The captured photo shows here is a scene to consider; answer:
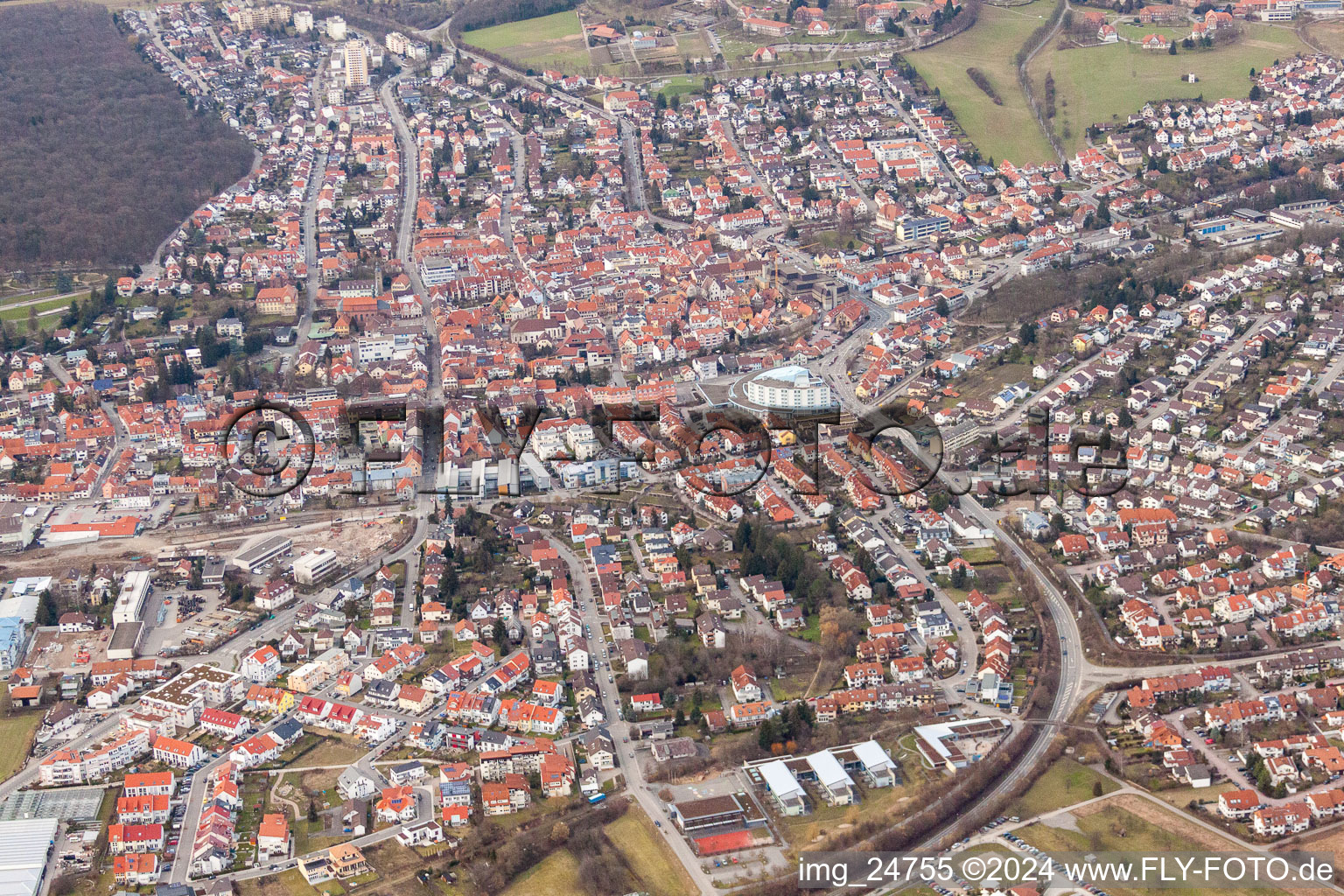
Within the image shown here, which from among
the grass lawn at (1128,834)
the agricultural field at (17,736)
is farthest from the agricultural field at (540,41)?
the grass lawn at (1128,834)

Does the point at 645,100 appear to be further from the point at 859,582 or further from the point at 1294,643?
the point at 1294,643

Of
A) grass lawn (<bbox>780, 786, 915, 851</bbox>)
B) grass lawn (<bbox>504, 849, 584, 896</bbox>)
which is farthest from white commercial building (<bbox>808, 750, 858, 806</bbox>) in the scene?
grass lawn (<bbox>504, 849, 584, 896</bbox>)

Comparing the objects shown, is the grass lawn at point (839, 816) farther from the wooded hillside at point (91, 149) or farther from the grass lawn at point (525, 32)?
the grass lawn at point (525, 32)

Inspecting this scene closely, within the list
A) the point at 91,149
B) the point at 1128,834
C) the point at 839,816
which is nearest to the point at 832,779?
the point at 839,816

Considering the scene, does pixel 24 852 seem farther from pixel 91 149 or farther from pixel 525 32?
pixel 525 32

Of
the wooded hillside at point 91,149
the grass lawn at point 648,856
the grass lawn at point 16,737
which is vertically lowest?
the grass lawn at point 16,737
